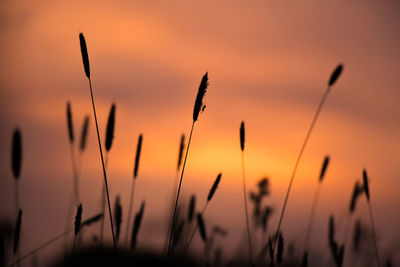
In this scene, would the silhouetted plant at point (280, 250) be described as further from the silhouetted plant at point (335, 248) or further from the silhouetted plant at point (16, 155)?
the silhouetted plant at point (16, 155)

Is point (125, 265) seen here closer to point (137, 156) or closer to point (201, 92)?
point (137, 156)

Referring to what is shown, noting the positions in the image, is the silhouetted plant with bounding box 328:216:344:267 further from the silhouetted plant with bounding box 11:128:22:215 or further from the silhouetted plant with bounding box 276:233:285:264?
the silhouetted plant with bounding box 11:128:22:215

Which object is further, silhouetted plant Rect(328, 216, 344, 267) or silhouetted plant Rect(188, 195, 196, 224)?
silhouetted plant Rect(188, 195, 196, 224)

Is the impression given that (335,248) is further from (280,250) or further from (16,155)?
(16,155)

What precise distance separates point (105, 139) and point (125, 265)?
1.49 metres

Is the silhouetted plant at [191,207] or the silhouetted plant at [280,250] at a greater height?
the silhouetted plant at [280,250]

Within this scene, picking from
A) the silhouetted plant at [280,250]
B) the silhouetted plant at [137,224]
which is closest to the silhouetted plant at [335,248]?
the silhouetted plant at [280,250]

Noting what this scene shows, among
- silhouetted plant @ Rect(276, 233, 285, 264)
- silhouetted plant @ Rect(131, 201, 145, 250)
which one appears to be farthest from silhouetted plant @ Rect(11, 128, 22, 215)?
silhouetted plant @ Rect(276, 233, 285, 264)

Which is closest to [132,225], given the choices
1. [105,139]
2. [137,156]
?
[137,156]

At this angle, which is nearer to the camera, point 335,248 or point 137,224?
point 137,224

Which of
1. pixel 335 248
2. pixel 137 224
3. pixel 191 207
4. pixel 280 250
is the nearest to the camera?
pixel 280 250

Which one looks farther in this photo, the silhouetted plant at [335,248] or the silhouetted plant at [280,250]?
the silhouetted plant at [335,248]

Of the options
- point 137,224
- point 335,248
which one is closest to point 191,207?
point 137,224

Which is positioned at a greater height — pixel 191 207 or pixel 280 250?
pixel 280 250
